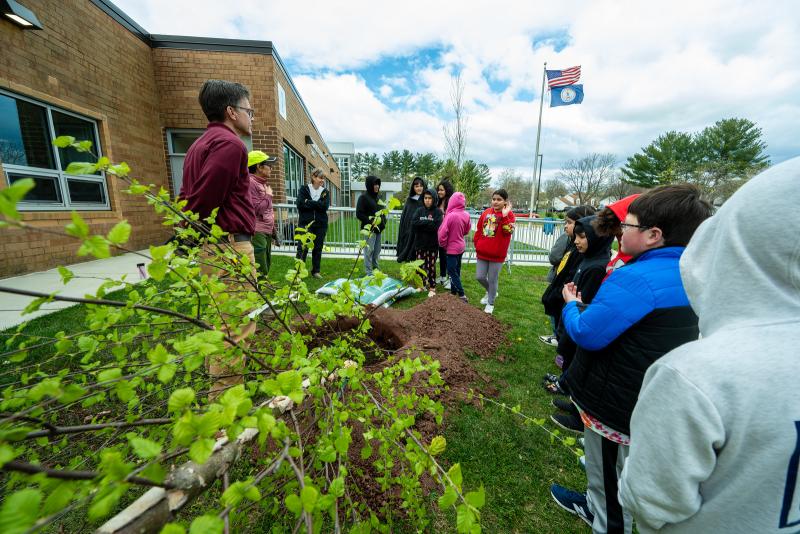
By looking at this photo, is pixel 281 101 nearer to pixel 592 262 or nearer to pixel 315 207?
pixel 315 207

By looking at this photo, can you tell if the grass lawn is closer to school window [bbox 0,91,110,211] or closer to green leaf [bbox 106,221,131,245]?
green leaf [bbox 106,221,131,245]

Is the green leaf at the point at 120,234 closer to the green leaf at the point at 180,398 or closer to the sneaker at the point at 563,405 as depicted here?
the green leaf at the point at 180,398

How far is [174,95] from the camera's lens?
29.9ft

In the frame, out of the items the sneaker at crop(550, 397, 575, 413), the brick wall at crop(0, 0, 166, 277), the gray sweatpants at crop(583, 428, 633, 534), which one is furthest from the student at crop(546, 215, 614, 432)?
the brick wall at crop(0, 0, 166, 277)

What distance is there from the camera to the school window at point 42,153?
551 centimetres

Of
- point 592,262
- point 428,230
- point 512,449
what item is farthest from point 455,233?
point 512,449

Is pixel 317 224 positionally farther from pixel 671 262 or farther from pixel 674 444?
pixel 674 444

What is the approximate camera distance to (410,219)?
6.36 metres

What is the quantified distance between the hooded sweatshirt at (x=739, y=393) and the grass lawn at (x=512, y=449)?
1.28 m

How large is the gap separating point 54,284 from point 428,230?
5.95 meters

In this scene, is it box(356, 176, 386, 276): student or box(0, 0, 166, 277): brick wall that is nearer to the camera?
box(0, 0, 166, 277): brick wall

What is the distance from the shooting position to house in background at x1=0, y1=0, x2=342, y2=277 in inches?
221

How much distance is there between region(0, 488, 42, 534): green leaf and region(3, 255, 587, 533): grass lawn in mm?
1935

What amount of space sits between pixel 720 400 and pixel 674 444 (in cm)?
18
